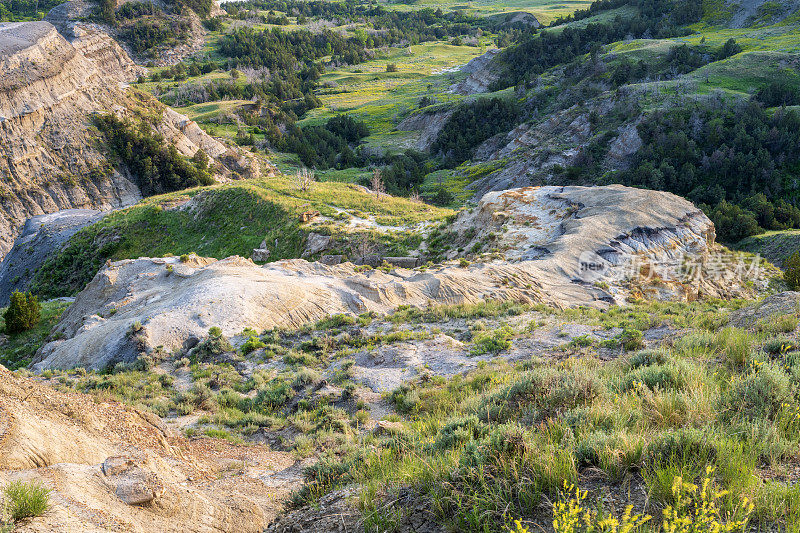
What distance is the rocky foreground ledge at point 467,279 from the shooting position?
1563 cm

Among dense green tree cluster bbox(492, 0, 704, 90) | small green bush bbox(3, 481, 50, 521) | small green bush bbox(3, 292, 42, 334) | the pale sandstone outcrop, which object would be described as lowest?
small green bush bbox(3, 292, 42, 334)

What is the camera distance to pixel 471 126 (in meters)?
67.0

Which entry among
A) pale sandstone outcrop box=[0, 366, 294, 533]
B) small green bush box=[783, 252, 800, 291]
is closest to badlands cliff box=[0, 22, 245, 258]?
pale sandstone outcrop box=[0, 366, 294, 533]

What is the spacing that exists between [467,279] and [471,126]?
2071 inches

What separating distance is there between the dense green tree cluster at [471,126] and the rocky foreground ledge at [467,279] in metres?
36.5

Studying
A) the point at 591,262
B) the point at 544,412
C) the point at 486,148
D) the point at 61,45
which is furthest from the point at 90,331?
the point at 486,148

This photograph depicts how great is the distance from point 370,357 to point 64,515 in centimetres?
927

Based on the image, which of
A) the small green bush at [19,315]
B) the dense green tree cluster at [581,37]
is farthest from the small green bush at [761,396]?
the dense green tree cluster at [581,37]

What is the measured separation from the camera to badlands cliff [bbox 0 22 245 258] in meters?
43.0

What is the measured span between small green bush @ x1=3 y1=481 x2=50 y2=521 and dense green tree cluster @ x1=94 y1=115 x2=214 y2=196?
168ft

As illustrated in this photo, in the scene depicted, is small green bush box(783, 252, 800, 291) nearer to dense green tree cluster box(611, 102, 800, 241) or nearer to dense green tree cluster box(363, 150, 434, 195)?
dense green tree cluster box(611, 102, 800, 241)

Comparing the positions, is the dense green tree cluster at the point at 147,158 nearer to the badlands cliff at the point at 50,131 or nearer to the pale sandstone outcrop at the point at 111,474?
the badlands cliff at the point at 50,131

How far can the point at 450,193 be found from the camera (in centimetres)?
5091

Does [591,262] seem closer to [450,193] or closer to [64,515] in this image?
[64,515]
